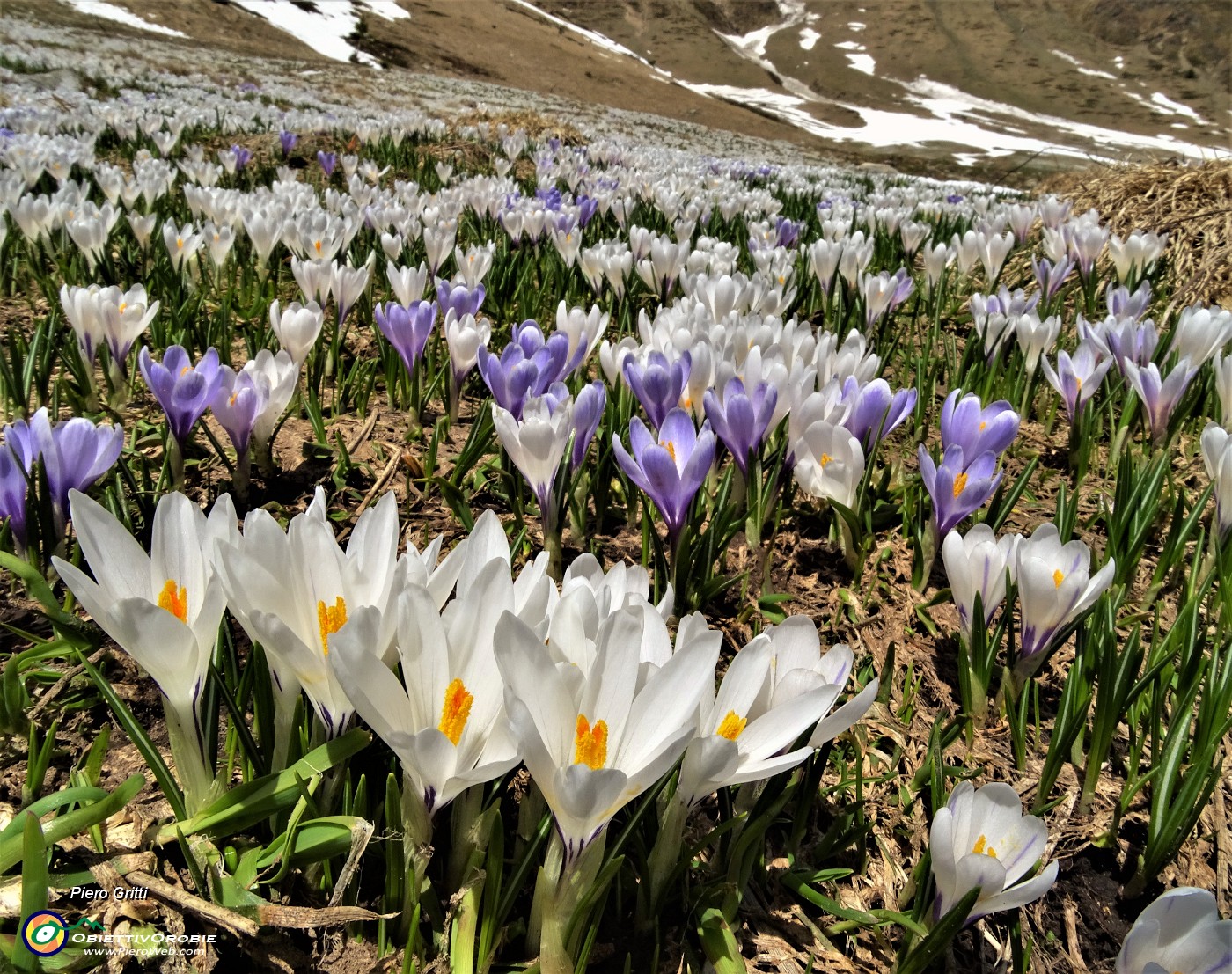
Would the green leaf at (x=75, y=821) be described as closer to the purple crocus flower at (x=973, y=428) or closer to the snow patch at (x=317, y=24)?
the purple crocus flower at (x=973, y=428)

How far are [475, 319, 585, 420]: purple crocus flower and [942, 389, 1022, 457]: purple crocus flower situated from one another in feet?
2.60

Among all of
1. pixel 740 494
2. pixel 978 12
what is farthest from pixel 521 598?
pixel 978 12

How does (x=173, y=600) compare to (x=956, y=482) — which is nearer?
(x=173, y=600)

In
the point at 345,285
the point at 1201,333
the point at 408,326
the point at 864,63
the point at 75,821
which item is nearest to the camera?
the point at 75,821

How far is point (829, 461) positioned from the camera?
4.77ft

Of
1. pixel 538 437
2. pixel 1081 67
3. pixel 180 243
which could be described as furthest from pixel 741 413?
pixel 1081 67

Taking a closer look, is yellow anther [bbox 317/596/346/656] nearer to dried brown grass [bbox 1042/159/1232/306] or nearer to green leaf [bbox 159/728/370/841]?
green leaf [bbox 159/728/370/841]

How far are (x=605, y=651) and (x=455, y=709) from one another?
149mm

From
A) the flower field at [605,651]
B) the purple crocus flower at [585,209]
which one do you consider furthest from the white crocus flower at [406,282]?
the purple crocus flower at [585,209]

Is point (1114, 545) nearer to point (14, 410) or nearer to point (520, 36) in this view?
point (14, 410)

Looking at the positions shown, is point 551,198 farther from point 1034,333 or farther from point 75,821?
point 75,821

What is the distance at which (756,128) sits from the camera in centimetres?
4159

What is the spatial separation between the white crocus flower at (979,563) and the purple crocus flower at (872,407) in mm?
395

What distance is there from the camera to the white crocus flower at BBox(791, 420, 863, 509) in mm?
1426
